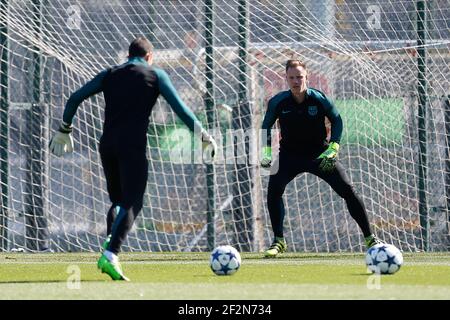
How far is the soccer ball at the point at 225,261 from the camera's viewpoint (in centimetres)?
1040

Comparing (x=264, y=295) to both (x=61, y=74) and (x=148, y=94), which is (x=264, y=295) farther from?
(x=61, y=74)

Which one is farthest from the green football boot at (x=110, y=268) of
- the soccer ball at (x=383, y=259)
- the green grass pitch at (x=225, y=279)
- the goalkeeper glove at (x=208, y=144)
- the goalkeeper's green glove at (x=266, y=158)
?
the goalkeeper's green glove at (x=266, y=158)

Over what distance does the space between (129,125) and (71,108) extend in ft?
2.20

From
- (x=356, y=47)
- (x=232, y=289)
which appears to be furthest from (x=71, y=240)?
(x=232, y=289)

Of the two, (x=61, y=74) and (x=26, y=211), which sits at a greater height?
(x=61, y=74)

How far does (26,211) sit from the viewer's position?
16.0 metres

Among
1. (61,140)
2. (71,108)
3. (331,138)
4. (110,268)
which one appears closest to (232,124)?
(331,138)

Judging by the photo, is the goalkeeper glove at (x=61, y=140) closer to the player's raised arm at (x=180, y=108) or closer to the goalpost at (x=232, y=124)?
the player's raised arm at (x=180, y=108)

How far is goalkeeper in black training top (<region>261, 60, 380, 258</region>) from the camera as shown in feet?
42.5

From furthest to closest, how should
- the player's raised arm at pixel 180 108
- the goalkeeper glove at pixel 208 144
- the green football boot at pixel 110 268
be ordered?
the goalkeeper glove at pixel 208 144, the player's raised arm at pixel 180 108, the green football boot at pixel 110 268

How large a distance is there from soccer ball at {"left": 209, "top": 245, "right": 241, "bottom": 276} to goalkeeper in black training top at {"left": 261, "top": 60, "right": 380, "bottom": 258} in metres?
2.67

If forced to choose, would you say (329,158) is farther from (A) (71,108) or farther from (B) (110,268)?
(B) (110,268)

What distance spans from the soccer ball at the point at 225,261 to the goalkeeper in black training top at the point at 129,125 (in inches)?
33.5

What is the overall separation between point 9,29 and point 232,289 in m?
7.65
